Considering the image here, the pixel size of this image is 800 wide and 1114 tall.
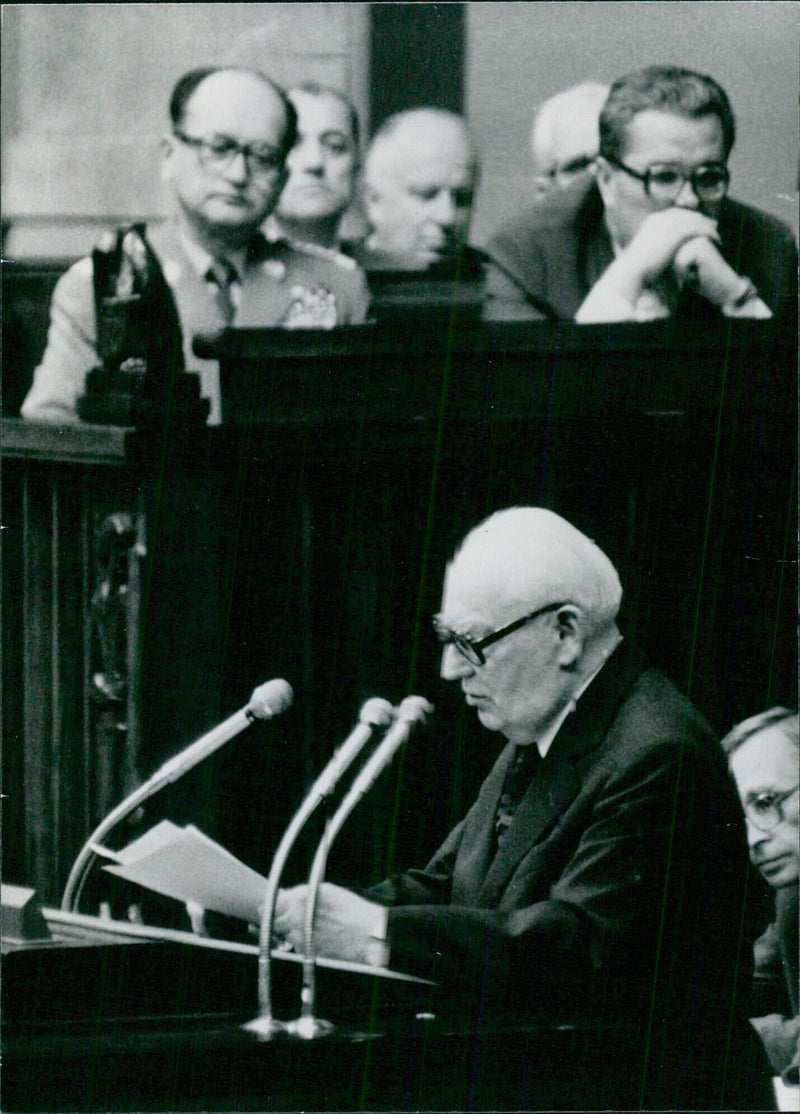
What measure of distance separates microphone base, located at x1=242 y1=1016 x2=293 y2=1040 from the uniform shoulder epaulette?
3.50 metres

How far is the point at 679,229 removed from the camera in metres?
4.58

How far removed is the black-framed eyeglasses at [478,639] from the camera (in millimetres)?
3248

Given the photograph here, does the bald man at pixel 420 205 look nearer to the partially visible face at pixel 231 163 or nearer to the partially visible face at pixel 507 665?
the partially visible face at pixel 231 163

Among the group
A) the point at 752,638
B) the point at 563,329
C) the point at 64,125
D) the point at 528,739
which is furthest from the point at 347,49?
the point at 528,739

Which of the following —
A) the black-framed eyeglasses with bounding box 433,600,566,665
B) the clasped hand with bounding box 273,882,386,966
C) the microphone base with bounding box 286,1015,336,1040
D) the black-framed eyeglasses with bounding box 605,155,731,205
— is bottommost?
the microphone base with bounding box 286,1015,336,1040

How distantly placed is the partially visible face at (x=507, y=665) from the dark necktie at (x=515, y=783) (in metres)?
0.02

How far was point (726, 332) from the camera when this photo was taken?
13.3 ft

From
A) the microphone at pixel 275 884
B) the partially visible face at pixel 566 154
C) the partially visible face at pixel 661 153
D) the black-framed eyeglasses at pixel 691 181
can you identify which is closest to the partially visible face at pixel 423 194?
the partially visible face at pixel 566 154

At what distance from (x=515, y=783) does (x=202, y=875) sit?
608mm

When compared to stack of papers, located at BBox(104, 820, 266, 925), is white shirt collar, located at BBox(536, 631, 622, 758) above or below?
above

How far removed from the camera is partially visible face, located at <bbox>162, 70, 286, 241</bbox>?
5.65 meters

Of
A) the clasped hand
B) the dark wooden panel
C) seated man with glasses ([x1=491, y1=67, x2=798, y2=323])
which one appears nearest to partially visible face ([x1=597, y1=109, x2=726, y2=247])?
seated man with glasses ([x1=491, y1=67, x2=798, y2=323])

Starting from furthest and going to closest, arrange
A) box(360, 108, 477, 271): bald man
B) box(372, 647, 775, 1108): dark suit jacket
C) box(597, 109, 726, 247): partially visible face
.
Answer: box(360, 108, 477, 271): bald man < box(597, 109, 726, 247): partially visible face < box(372, 647, 775, 1108): dark suit jacket

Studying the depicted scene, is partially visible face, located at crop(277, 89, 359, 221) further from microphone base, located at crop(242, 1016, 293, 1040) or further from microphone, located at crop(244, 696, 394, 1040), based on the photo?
microphone base, located at crop(242, 1016, 293, 1040)
